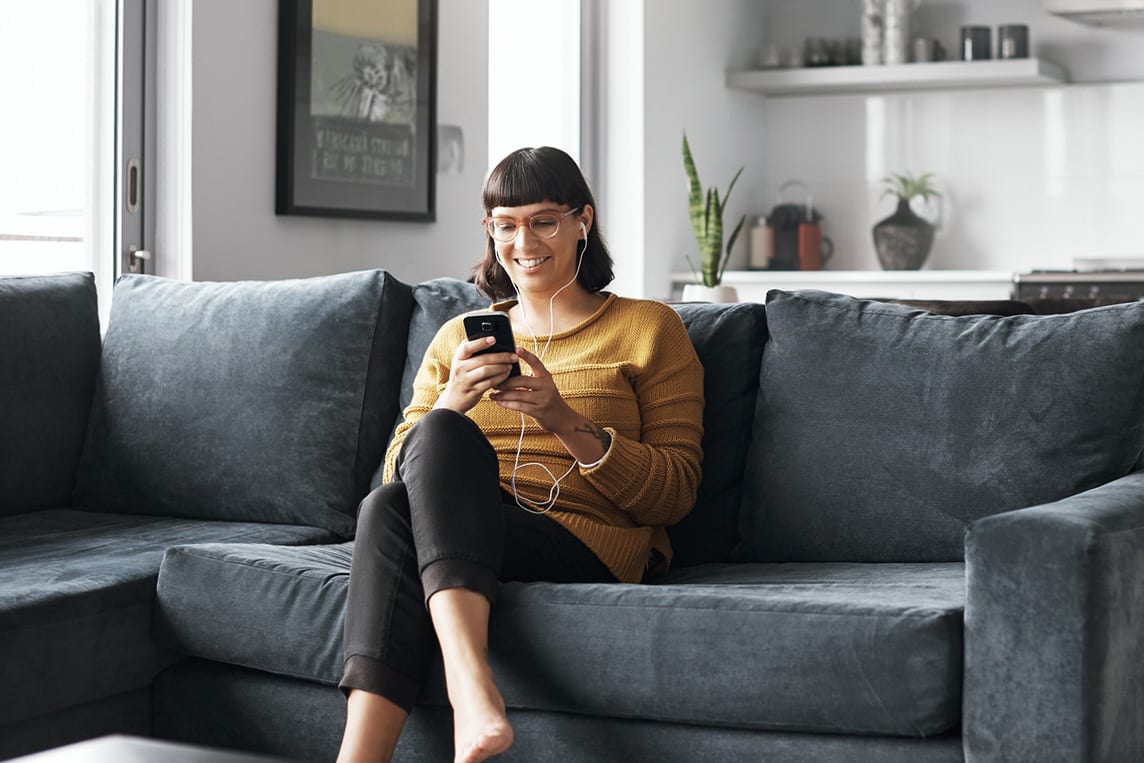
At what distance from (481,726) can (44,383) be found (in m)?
1.53

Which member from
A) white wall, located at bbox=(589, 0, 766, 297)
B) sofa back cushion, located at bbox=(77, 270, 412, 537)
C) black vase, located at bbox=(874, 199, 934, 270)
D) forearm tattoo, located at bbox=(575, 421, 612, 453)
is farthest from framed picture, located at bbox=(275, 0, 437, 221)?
black vase, located at bbox=(874, 199, 934, 270)

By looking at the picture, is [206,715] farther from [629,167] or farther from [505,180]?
[629,167]

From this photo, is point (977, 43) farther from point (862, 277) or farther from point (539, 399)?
point (539, 399)

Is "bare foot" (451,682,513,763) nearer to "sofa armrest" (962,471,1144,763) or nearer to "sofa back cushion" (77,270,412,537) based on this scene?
"sofa armrest" (962,471,1144,763)

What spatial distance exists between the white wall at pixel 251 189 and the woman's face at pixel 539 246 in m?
1.48

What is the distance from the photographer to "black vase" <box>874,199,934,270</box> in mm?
6289

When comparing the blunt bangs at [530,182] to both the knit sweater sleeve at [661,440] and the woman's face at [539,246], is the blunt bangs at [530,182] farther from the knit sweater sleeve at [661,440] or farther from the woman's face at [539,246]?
the knit sweater sleeve at [661,440]

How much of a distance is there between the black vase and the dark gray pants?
4436 millimetres

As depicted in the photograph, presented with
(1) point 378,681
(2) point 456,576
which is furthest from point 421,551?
(1) point 378,681

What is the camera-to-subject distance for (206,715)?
2.32 metres

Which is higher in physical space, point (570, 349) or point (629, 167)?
point (629, 167)

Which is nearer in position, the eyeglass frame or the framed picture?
the eyeglass frame

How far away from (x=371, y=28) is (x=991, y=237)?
10.5 ft

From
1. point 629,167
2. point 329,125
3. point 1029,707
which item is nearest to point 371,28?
point 329,125
